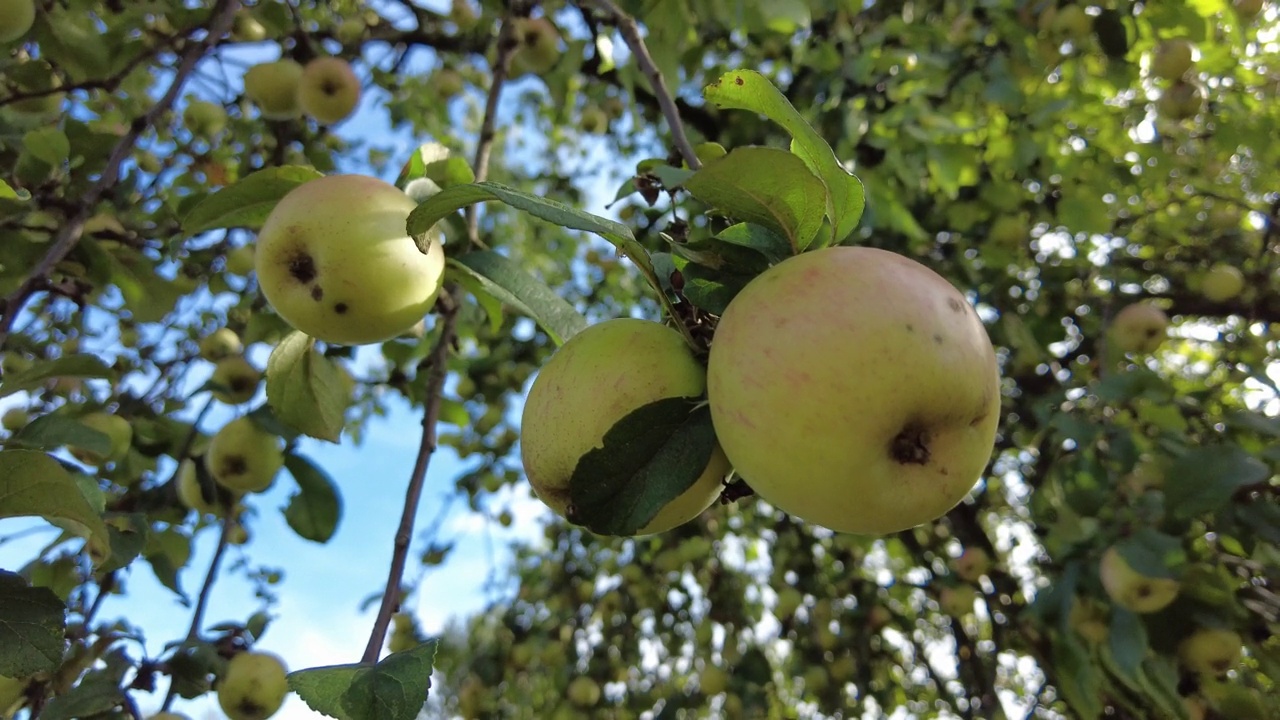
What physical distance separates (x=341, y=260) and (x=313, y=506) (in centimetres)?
116

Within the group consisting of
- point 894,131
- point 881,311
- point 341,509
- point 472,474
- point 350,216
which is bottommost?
point 472,474

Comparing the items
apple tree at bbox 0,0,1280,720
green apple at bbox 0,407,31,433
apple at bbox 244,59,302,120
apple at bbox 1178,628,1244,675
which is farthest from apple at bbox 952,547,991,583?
green apple at bbox 0,407,31,433

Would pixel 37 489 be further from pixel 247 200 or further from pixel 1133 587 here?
pixel 1133 587

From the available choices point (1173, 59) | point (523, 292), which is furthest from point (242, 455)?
point (1173, 59)

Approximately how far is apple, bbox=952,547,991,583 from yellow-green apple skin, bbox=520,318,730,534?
248 centimetres

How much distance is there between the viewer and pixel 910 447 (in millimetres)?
802

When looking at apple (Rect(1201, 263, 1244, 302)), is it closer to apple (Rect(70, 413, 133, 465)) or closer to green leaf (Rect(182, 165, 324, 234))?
green leaf (Rect(182, 165, 324, 234))

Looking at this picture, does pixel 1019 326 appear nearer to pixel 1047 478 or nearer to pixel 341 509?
pixel 1047 478

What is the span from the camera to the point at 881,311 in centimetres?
79

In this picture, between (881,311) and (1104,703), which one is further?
(1104,703)

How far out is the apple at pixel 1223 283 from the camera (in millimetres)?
3375

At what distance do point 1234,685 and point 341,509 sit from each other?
2.57m

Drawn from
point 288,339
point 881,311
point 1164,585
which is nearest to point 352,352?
point 288,339

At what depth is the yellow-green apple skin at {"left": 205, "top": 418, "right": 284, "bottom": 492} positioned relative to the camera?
6.43ft
